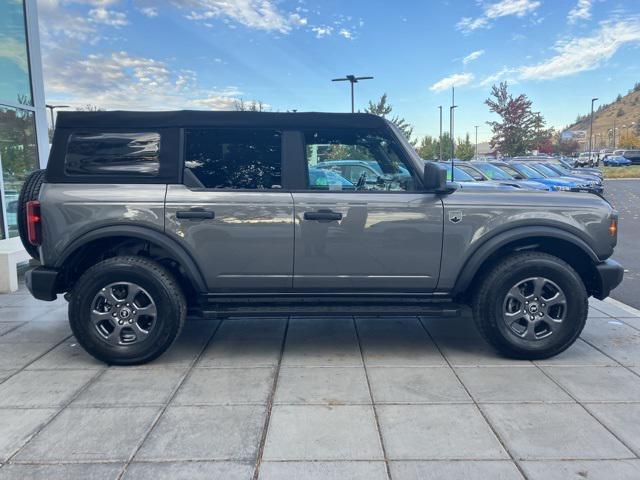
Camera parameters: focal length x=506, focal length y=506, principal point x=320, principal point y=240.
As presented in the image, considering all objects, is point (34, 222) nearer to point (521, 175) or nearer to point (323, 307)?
point (323, 307)

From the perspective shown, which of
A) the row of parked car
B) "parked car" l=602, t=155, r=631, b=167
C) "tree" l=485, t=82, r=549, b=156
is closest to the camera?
the row of parked car

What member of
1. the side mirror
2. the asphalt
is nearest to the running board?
the side mirror

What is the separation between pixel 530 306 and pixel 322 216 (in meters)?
1.79

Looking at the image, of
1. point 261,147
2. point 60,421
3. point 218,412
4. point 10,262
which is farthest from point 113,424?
point 10,262

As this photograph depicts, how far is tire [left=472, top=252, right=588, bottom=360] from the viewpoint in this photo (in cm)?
393

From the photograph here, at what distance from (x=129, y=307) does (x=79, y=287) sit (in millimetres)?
399

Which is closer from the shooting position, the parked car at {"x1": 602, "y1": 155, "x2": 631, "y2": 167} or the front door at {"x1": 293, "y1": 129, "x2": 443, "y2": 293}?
the front door at {"x1": 293, "y1": 129, "x2": 443, "y2": 293}

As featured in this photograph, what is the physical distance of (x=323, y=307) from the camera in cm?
405

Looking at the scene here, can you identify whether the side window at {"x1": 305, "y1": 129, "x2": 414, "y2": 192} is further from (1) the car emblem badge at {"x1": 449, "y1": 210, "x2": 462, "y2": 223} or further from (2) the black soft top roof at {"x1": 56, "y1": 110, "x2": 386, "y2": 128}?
(1) the car emblem badge at {"x1": 449, "y1": 210, "x2": 462, "y2": 223}

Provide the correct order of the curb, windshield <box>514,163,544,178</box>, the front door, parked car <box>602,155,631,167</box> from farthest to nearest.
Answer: parked car <box>602,155,631,167</box>
windshield <box>514,163,544,178</box>
the curb
the front door

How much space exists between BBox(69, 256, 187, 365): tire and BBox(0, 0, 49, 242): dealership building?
469 centimetres

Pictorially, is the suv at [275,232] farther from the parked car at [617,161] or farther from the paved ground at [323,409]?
the parked car at [617,161]

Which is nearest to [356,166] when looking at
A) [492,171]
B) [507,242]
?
[507,242]

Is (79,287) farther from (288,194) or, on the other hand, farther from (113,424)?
(288,194)
